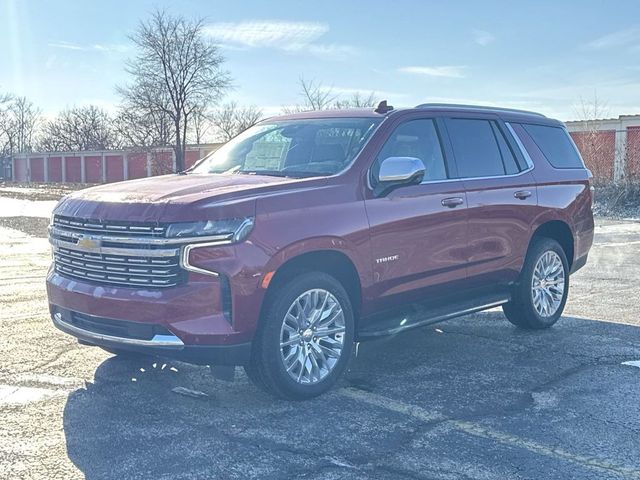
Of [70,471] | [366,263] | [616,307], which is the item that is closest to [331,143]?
[366,263]

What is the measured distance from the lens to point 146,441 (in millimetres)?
4133

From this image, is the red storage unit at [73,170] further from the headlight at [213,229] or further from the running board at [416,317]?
the headlight at [213,229]

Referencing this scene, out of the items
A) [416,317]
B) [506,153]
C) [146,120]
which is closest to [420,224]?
[416,317]

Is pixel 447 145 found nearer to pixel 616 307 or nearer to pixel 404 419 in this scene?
pixel 404 419

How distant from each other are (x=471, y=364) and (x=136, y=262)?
292 centimetres

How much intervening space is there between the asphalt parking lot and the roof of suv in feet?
6.78

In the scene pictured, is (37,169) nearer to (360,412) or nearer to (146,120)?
(146,120)

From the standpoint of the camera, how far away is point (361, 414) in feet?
15.2

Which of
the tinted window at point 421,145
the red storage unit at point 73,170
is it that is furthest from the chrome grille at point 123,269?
the red storage unit at point 73,170

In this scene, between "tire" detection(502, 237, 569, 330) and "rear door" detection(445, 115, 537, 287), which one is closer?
"rear door" detection(445, 115, 537, 287)

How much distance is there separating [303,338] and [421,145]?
2.04 metres

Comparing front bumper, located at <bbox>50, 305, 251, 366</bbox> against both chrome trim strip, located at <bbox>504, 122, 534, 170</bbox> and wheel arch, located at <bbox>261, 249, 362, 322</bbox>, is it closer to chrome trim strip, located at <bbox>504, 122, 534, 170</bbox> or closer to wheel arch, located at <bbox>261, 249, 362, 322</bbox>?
wheel arch, located at <bbox>261, 249, 362, 322</bbox>

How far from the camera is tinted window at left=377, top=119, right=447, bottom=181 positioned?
5.66 meters

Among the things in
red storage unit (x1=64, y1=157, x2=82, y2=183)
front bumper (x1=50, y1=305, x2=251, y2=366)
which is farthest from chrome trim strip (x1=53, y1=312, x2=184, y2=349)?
red storage unit (x1=64, y1=157, x2=82, y2=183)
